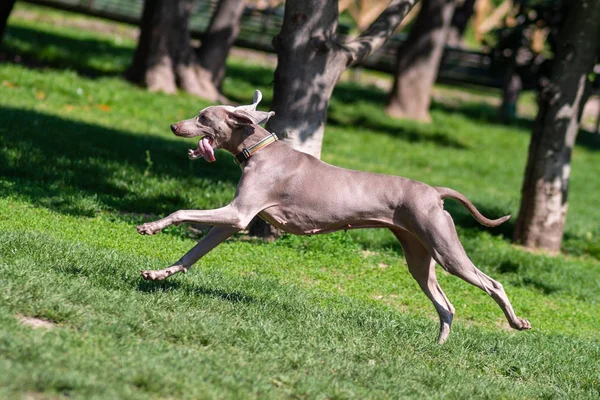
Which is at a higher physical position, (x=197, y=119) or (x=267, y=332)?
(x=197, y=119)

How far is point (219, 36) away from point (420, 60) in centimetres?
498

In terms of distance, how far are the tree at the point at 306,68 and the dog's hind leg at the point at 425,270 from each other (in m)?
2.78

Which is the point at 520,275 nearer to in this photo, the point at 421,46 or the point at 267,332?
the point at 267,332

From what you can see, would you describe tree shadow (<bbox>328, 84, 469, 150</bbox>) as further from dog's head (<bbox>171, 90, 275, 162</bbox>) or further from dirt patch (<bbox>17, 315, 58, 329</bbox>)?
dirt patch (<bbox>17, 315, 58, 329</bbox>)

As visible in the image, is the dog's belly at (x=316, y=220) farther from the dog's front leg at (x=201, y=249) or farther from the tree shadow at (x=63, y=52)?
the tree shadow at (x=63, y=52)

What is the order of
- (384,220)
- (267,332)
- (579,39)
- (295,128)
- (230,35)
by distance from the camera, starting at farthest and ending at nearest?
(230,35) < (579,39) < (295,128) < (384,220) < (267,332)

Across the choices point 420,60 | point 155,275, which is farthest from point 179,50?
point 155,275

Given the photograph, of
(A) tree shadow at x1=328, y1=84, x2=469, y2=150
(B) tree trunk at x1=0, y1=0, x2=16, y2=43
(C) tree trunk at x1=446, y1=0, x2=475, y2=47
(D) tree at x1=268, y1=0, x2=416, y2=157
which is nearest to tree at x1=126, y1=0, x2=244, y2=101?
(B) tree trunk at x1=0, y1=0, x2=16, y2=43

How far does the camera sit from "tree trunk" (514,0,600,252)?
1194 centimetres

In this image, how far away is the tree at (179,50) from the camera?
720 inches

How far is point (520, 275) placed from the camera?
10.9 metres

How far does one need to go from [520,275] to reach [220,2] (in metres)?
11.7

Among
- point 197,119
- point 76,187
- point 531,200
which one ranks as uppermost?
point 197,119

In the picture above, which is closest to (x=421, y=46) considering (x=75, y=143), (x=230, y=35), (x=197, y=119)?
(x=230, y=35)
